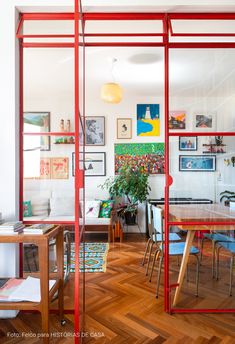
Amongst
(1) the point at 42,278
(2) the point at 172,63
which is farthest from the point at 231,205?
(1) the point at 42,278

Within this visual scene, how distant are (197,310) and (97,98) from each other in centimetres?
388

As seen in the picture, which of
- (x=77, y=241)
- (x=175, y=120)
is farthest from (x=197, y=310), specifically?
(x=175, y=120)

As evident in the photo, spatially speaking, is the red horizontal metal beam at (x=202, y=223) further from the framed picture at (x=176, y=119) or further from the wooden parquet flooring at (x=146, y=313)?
the framed picture at (x=176, y=119)

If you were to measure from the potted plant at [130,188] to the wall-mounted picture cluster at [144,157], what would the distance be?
0.13 meters

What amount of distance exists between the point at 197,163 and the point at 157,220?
0.70 m

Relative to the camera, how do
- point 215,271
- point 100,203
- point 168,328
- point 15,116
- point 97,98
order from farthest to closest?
point 97,98 → point 100,203 → point 215,271 → point 15,116 → point 168,328

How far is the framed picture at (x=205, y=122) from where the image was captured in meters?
2.13

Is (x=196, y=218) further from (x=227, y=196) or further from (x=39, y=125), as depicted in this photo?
(x=39, y=125)

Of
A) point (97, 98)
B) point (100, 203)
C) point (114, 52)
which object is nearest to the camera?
point (114, 52)

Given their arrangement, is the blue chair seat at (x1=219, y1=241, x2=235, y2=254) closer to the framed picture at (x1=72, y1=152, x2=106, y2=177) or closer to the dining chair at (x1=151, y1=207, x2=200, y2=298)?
the dining chair at (x1=151, y1=207, x2=200, y2=298)

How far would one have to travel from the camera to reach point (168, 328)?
189cm

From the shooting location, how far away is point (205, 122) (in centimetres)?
214

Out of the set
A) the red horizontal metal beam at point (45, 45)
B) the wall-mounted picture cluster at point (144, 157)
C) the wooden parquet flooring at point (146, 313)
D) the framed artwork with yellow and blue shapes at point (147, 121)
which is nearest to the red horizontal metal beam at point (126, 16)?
the red horizontal metal beam at point (45, 45)

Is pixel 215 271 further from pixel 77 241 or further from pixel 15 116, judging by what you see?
pixel 15 116
